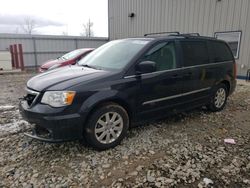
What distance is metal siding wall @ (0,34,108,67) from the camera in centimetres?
1442

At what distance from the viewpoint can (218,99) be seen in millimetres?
4910

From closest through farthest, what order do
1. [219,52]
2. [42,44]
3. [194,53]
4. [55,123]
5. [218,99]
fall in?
[55,123] < [194,53] < [219,52] < [218,99] < [42,44]

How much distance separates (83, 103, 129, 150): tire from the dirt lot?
143mm

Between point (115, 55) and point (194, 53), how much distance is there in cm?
159

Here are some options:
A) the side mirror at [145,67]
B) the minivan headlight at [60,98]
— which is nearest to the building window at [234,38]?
the side mirror at [145,67]

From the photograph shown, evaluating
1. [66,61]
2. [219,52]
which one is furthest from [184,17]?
[219,52]

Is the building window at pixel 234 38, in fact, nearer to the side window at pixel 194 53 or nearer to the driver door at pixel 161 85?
the side window at pixel 194 53

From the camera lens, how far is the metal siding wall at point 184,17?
8969 mm

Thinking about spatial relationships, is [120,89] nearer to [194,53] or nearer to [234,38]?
[194,53]

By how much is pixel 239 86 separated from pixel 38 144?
733 cm

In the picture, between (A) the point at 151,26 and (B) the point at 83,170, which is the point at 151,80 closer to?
(B) the point at 83,170

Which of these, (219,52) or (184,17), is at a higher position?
(184,17)

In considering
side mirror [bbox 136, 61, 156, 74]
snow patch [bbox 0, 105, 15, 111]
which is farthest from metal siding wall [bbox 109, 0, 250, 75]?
snow patch [bbox 0, 105, 15, 111]

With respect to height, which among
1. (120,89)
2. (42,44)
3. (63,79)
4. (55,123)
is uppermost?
(42,44)
